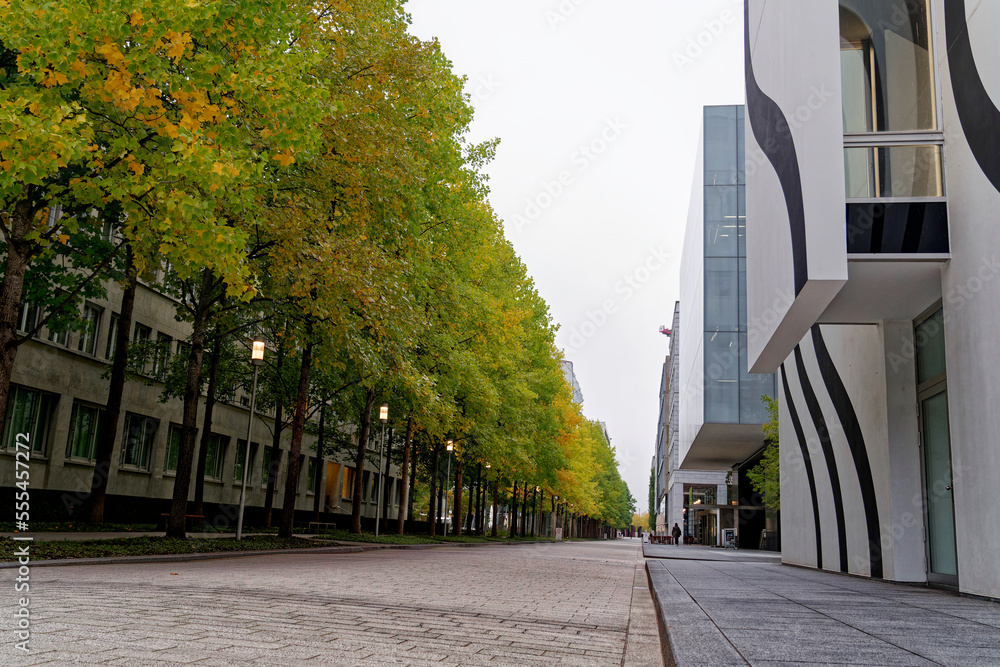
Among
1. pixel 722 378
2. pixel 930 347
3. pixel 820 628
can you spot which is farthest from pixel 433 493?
pixel 820 628

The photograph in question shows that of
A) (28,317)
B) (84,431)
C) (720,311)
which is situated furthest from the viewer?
(720,311)

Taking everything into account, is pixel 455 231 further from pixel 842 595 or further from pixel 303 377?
pixel 842 595

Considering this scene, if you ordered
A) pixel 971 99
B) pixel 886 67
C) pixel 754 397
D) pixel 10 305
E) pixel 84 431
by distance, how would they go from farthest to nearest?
pixel 754 397 → pixel 84 431 → pixel 886 67 → pixel 10 305 → pixel 971 99

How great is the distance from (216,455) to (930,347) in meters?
29.8

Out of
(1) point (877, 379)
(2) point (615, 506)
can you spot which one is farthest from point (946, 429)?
(2) point (615, 506)

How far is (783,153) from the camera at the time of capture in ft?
46.4

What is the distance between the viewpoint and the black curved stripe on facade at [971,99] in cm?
994

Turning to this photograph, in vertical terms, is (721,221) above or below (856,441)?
above

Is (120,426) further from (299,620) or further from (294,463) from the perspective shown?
(299,620)

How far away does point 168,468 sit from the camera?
31016mm

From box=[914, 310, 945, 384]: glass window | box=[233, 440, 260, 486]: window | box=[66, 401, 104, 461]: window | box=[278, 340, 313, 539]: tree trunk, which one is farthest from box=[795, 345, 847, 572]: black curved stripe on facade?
box=[233, 440, 260, 486]: window

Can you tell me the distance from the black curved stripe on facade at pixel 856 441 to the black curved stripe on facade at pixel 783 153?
4581 mm

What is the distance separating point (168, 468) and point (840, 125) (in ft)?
89.2

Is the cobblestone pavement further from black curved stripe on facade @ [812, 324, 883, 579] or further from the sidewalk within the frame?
black curved stripe on facade @ [812, 324, 883, 579]
